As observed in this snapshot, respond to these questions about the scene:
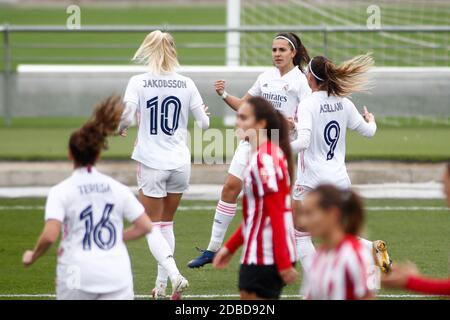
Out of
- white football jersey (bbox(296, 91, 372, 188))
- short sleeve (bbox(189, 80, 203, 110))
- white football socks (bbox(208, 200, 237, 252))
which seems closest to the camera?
white football jersey (bbox(296, 91, 372, 188))

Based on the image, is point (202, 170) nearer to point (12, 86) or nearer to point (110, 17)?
point (12, 86)

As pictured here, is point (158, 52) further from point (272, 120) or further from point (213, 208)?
point (213, 208)

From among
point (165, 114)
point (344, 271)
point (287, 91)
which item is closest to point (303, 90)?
point (287, 91)

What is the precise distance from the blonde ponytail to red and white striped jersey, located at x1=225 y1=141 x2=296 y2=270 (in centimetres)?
281

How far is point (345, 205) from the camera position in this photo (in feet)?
19.7

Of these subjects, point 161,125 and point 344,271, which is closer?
point 344,271

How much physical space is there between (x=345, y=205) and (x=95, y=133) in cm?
195

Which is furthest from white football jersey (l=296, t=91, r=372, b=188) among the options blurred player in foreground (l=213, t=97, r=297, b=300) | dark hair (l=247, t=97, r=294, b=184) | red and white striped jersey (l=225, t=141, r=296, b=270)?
red and white striped jersey (l=225, t=141, r=296, b=270)

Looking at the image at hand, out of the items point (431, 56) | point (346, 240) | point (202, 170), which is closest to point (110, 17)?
point (431, 56)

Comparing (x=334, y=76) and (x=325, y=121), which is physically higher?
(x=334, y=76)

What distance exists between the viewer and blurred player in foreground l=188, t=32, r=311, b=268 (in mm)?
10273

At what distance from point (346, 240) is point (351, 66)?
3.99 m

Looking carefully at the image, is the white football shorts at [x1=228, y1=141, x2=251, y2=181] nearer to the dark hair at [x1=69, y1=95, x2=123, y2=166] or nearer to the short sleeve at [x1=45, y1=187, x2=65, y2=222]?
the dark hair at [x1=69, y1=95, x2=123, y2=166]

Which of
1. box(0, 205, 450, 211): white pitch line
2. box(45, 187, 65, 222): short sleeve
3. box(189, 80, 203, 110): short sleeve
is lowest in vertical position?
box(0, 205, 450, 211): white pitch line
